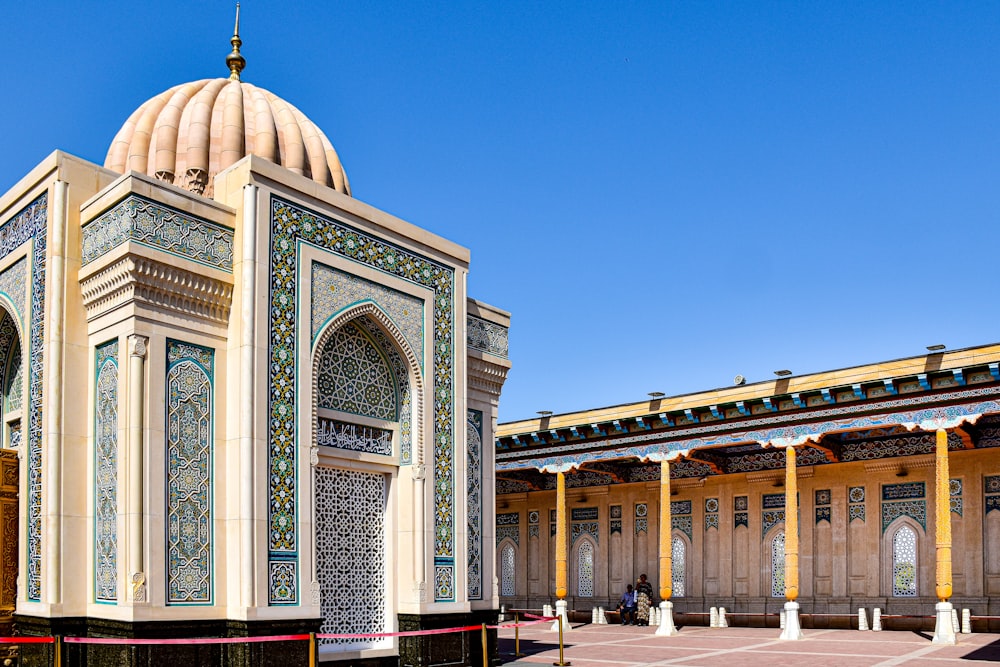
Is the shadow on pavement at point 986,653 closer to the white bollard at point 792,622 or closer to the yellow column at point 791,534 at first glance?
the white bollard at point 792,622

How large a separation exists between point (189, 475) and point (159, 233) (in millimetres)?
2189

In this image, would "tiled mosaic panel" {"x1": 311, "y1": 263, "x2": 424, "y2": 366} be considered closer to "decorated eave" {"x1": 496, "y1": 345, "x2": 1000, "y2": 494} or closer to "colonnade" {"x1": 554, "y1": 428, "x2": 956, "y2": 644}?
"colonnade" {"x1": 554, "y1": 428, "x2": 956, "y2": 644}

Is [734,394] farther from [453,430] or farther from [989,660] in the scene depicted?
[453,430]

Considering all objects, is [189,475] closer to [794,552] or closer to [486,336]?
[486,336]

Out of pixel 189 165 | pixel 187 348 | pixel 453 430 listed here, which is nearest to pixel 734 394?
pixel 453 430

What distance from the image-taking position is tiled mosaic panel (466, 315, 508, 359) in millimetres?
13010

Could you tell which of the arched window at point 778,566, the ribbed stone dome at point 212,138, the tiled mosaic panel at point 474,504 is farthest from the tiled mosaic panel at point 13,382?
the arched window at point 778,566

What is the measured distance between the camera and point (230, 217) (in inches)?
395

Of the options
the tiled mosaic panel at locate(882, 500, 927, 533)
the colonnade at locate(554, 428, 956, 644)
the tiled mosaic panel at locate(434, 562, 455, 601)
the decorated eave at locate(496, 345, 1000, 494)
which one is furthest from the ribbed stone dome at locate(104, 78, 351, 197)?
the tiled mosaic panel at locate(882, 500, 927, 533)

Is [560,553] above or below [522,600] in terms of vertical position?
above

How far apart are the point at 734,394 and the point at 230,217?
40.8ft

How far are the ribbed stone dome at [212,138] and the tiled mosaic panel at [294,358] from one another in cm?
193

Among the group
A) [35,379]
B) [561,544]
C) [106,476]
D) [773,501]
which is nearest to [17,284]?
[35,379]

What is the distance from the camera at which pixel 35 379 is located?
9828 millimetres
